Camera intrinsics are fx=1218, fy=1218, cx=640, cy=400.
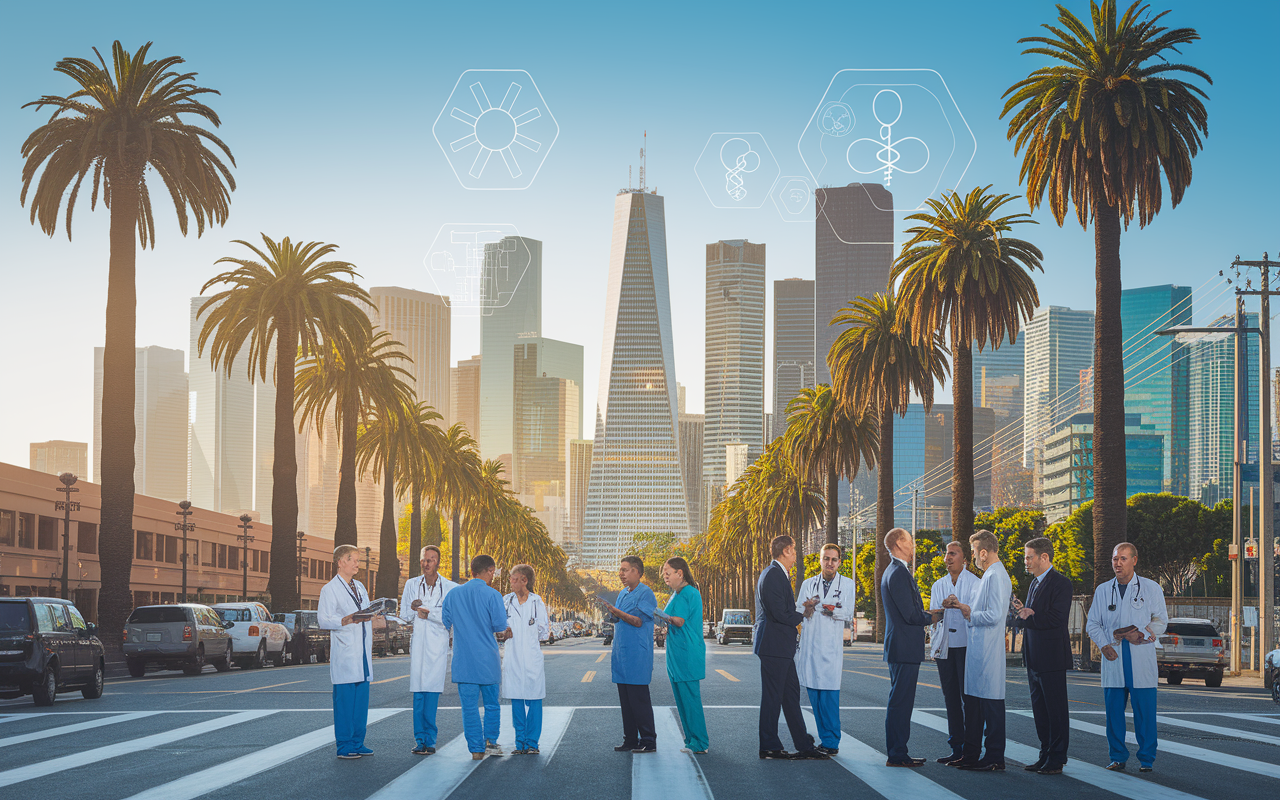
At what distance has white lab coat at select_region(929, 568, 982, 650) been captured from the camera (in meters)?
12.1

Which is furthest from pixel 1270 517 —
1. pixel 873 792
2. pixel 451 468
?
pixel 451 468

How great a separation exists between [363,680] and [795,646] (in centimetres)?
437

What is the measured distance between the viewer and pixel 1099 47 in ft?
111

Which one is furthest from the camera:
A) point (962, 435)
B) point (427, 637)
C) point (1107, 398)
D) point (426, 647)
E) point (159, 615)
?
point (962, 435)

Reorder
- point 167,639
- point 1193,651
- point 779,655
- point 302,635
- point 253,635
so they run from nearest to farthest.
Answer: point 779,655
point 1193,651
point 167,639
point 253,635
point 302,635

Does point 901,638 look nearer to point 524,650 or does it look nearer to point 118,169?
point 524,650

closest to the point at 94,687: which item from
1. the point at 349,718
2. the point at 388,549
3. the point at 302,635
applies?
the point at 349,718

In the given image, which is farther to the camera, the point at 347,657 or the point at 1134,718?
the point at 347,657

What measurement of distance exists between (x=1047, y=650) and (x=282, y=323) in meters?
37.8

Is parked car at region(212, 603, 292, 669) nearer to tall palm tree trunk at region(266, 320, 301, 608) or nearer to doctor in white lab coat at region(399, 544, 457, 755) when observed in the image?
tall palm tree trunk at region(266, 320, 301, 608)

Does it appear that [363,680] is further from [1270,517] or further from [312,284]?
[312,284]

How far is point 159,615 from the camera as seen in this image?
29797 millimetres

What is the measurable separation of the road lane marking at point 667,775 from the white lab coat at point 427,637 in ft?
7.26

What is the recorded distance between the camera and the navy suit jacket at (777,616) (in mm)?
12227
